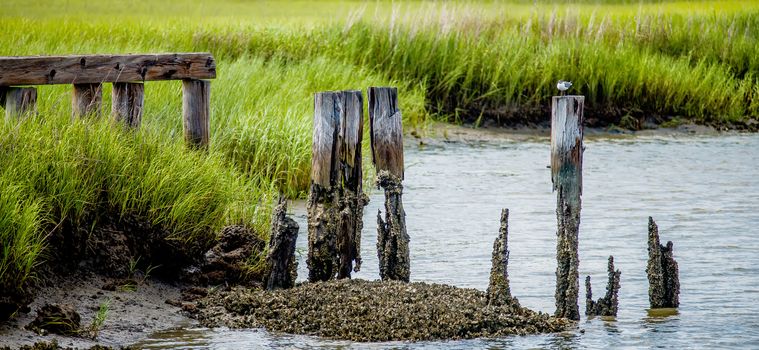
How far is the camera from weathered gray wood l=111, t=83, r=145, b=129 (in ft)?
34.5

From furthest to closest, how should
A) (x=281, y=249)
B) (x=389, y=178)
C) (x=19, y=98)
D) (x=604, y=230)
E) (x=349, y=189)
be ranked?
1. (x=604, y=230)
2. (x=19, y=98)
3. (x=349, y=189)
4. (x=389, y=178)
5. (x=281, y=249)

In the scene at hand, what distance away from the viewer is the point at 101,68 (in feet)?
34.5

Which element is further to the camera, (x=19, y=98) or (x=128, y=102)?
(x=128, y=102)

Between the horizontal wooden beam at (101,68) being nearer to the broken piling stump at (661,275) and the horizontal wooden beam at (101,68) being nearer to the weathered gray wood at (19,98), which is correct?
the weathered gray wood at (19,98)

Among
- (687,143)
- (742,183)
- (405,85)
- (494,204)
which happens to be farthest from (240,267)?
(687,143)

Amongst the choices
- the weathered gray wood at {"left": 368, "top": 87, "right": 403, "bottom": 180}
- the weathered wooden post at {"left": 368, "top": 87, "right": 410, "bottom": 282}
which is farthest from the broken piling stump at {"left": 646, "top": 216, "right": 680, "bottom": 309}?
the weathered gray wood at {"left": 368, "top": 87, "right": 403, "bottom": 180}

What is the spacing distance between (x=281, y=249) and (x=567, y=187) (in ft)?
6.79

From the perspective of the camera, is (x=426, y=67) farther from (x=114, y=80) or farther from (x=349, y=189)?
(x=349, y=189)

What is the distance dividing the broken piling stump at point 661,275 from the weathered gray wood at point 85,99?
4.62 metres

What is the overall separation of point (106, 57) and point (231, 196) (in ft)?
5.79

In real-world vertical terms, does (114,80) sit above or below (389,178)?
above

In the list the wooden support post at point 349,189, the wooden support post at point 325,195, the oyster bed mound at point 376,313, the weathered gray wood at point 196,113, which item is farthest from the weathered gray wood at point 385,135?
the weathered gray wood at point 196,113

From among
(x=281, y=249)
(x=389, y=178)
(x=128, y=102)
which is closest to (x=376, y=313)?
(x=281, y=249)

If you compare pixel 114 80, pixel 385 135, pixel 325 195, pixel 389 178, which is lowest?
pixel 325 195
